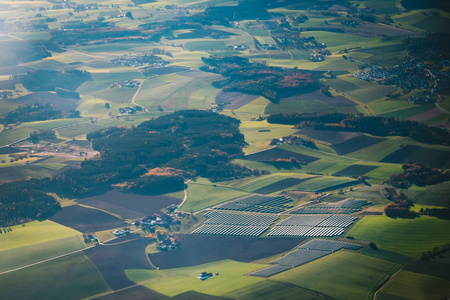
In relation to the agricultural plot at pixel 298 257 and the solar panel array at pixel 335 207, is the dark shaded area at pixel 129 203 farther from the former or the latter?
the agricultural plot at pixel 298 257

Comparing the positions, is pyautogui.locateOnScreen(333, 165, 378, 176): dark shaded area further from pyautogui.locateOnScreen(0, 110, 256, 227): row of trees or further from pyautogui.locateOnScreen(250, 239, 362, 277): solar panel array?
pyautogui.locateOnScreen(250, 239, 362, 277): solar panel array

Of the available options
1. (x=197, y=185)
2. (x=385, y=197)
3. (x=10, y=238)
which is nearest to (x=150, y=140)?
(x=197, y=185)

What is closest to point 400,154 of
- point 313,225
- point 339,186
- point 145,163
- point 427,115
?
point 339,186

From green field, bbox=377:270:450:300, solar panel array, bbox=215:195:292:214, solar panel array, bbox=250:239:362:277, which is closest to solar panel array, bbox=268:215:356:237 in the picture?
solar panel array, bbox=250:239:362:277

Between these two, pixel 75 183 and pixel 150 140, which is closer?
pixel 75 183

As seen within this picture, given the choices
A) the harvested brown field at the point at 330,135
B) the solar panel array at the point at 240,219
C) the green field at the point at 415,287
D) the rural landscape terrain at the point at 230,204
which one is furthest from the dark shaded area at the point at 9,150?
the green field at the point at 415,287

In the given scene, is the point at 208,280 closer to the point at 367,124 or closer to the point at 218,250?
the point at 218,250

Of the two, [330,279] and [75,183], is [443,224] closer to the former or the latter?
[330,279]

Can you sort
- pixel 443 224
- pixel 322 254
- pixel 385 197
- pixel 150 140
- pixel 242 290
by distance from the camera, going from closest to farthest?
pixel 242 290 → pixel 322 254 → pixel 443 224 → pixel 385 197 → pixel 150 140
